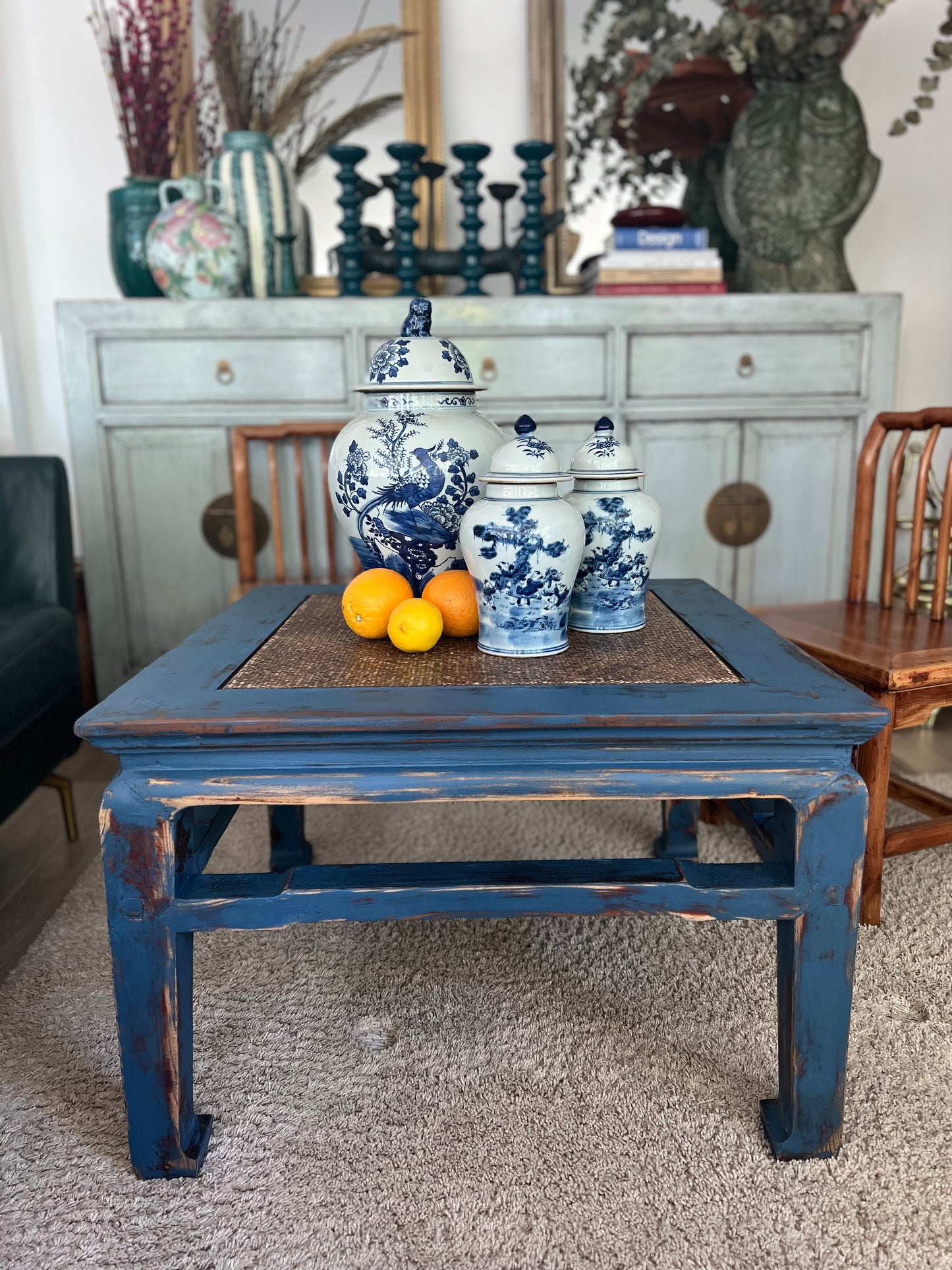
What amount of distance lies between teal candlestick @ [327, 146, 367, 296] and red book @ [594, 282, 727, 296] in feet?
2.15

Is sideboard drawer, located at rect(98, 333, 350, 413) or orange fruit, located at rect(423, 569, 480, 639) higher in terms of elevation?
sideboard drawer, located at rect(98, 333, 350, 413)

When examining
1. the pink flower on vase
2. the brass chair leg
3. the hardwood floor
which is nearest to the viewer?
the hardwood floor

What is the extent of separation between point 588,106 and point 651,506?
204 centimetres

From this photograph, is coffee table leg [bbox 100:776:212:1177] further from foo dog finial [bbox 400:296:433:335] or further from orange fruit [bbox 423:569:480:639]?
foo dog finial [bbox 400:296:433:335]

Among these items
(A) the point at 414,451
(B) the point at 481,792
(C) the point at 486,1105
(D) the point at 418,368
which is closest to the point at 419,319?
(D) the point at 418,368

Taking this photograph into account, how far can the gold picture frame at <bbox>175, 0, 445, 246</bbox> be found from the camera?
8.82ft

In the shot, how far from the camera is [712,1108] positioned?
1147 mm

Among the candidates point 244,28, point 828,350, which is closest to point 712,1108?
point 828,350

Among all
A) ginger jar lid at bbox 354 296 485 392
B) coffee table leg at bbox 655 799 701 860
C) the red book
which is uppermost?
the red book

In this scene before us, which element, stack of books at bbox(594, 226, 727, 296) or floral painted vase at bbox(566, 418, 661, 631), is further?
stack of books at bbox(594, 226, 727, 296)

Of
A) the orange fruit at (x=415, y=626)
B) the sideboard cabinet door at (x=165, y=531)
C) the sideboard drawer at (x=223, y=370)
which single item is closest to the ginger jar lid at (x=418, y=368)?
the orange fruit at (x=415, y=626)

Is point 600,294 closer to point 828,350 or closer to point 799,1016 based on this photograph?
point 828,350

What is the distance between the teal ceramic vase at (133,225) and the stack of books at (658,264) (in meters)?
1.20

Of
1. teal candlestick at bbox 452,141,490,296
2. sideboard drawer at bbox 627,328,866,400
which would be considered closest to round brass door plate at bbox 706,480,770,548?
sideboard drawer at bbox 627,328,866,400
